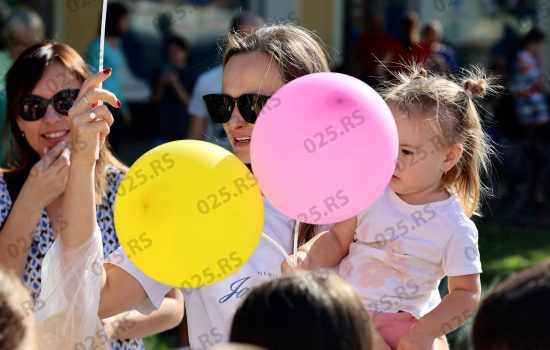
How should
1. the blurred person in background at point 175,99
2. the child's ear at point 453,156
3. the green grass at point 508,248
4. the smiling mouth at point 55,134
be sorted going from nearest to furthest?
the child's ear at point 453,156 → the smiling mouth at point 55,134 → the green grass at point 508,248 → the blurred person in background at point 175,99

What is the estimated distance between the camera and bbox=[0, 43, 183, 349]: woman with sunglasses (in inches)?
116

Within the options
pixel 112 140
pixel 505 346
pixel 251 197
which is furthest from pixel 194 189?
pixel 112 140

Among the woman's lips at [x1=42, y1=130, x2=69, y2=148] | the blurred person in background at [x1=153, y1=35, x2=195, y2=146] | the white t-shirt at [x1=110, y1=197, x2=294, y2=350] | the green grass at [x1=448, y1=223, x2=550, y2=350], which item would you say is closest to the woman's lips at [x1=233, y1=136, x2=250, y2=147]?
the white t-shirt at [x1=110, y1=197, x2=294, y2=350]

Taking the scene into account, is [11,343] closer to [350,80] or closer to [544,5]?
[350,80]

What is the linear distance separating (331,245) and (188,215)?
63 centimetres

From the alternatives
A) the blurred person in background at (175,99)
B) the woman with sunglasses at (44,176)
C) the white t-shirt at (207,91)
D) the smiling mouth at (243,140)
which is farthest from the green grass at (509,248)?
the smiling mouth at (243,140)

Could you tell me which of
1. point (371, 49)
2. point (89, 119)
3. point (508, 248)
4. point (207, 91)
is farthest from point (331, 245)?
point (371, 49)

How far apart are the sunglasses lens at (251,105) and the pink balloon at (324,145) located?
0.26 meters

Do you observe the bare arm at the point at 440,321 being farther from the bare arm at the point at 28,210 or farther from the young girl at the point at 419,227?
the bare arm at the point at 28,210

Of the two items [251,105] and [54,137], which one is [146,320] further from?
[251,105]

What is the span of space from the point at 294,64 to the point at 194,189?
2.09 ft

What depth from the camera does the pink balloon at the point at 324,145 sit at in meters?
2.15

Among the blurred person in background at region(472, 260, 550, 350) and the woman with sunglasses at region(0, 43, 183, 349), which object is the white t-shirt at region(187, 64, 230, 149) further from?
the blurred person in background at region(472, 260, 550, 350)

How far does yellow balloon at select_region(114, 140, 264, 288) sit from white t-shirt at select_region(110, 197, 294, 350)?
333mm
